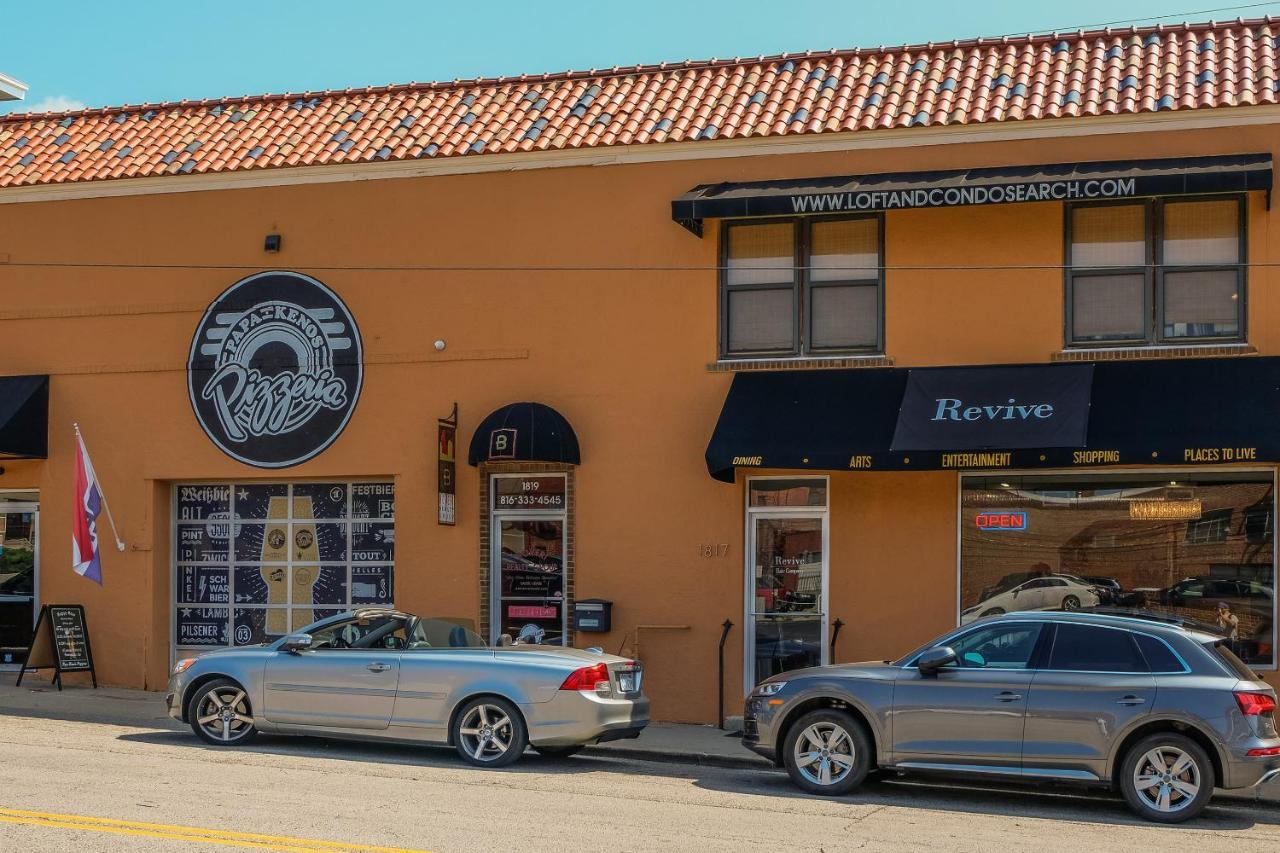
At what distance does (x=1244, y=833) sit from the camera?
1090cm

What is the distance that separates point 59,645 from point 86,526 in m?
1.39

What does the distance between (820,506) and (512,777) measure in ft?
17.4

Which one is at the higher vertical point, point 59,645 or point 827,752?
point 59,645

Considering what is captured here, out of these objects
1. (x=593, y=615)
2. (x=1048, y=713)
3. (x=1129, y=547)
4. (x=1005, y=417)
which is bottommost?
(x=1048, y=713)

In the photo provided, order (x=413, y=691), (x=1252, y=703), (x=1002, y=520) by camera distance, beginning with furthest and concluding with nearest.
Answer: (x=1002, y=520)
(x=413, y=691)
(x=1252, y=703)

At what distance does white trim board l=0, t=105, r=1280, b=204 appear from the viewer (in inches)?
609

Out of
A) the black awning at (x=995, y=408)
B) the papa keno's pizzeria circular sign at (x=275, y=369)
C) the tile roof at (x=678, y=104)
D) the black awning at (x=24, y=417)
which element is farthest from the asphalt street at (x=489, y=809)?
the tile roof at (x=678, y=104)

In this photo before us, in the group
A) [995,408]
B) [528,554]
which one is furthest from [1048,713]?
[528,554]

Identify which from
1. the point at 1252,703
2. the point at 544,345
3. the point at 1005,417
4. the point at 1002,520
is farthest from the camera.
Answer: the point at 544,345

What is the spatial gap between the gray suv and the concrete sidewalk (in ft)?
4.98

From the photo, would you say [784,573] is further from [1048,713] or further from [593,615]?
[1048,713]

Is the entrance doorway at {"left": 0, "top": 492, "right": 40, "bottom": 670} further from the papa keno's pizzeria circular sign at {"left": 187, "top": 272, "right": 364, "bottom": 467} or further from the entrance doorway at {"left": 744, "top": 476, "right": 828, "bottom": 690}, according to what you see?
the entrance doorway at {"left": 744, "top": 476, "right": 828, "bottom": 690}

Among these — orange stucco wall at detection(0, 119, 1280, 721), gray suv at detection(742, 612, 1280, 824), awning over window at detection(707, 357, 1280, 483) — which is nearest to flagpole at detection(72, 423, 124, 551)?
orange stucco wall at detection(0, 119, 1280, 721)

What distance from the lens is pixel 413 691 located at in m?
13.3
